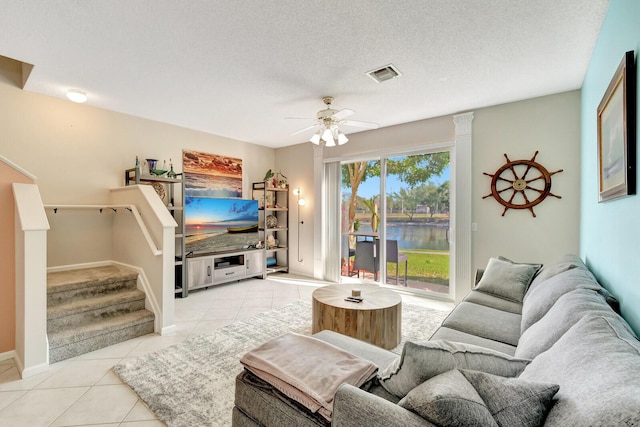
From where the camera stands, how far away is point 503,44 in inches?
90.2

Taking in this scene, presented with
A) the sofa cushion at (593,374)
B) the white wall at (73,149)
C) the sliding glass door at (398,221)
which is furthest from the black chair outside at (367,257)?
the sofa cushion at (593,374)

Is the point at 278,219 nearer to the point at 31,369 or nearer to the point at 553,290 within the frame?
the point at 31,369

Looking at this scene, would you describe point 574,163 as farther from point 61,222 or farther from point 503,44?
point 61,222

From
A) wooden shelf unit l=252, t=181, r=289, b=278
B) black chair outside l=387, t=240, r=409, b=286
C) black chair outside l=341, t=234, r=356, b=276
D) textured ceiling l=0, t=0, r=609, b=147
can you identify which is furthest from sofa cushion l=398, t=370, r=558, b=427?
wooden shelf unit l=252, t=181, r=289, b=278

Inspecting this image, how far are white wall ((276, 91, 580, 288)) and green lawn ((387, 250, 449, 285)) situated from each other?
0.47 m

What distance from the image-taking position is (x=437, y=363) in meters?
1.03

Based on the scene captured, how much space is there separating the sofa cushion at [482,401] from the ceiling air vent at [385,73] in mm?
2536

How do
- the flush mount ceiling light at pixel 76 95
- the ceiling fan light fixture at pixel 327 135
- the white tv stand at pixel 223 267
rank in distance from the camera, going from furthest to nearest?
the white tv stand at pixel 223 267, the flush mount ceiling light at pixel 76 95, the ceiling fan light fixture at pixel 327 135

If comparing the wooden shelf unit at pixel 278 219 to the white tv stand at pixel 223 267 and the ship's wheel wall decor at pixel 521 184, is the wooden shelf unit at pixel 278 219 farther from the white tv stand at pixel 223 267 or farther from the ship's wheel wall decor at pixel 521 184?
the ship's wheel wall decor at pixel 521 184

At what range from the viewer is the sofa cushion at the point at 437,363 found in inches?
40.4

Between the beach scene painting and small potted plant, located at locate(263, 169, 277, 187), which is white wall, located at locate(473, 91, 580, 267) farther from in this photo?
the beach scene painting

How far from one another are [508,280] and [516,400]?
2.12m

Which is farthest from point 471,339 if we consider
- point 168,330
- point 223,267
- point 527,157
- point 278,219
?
point 278,219

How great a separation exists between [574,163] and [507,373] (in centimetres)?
321
